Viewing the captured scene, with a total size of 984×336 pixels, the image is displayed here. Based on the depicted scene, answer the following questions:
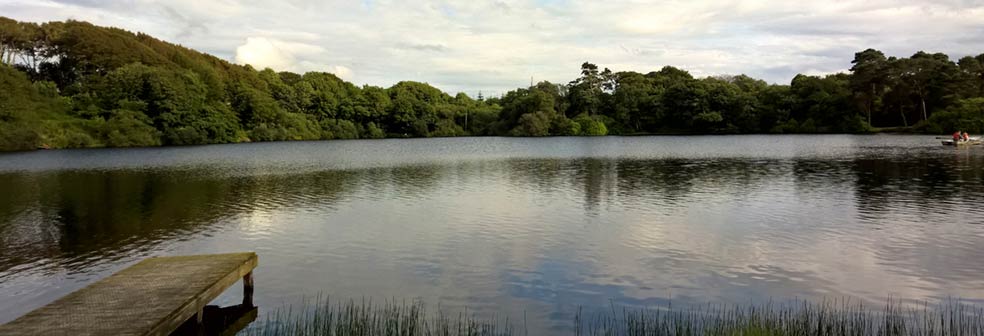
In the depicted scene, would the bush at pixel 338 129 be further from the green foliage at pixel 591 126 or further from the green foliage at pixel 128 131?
the green foliage at pixel 591 126

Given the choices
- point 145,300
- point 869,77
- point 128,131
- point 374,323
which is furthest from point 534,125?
point 145,300

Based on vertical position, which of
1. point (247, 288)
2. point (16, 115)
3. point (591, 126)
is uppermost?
point (16, 115)

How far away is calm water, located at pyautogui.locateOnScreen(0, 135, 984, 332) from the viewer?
35.0ft

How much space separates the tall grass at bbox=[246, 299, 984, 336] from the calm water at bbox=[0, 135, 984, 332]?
491 mm

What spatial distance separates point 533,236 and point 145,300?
9484 mm

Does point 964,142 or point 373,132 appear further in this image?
point 373,132

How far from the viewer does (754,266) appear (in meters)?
12.1

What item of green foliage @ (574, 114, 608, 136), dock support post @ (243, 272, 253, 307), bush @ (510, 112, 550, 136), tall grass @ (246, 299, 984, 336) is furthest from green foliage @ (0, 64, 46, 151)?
green foliage @ (574, 114, 608, 136)

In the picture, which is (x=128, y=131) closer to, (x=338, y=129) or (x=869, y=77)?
(x=338, y=129)

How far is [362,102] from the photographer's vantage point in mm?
121875

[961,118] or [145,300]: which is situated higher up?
[961,118]

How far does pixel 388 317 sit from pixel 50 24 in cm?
10350

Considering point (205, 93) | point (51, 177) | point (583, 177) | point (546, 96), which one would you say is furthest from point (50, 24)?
point (583, 177)

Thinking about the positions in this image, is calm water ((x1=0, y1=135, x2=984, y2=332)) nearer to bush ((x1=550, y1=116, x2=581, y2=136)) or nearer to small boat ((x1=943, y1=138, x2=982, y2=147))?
A: small boat ((x1=943, y1=138, x2=982, y2=147))
